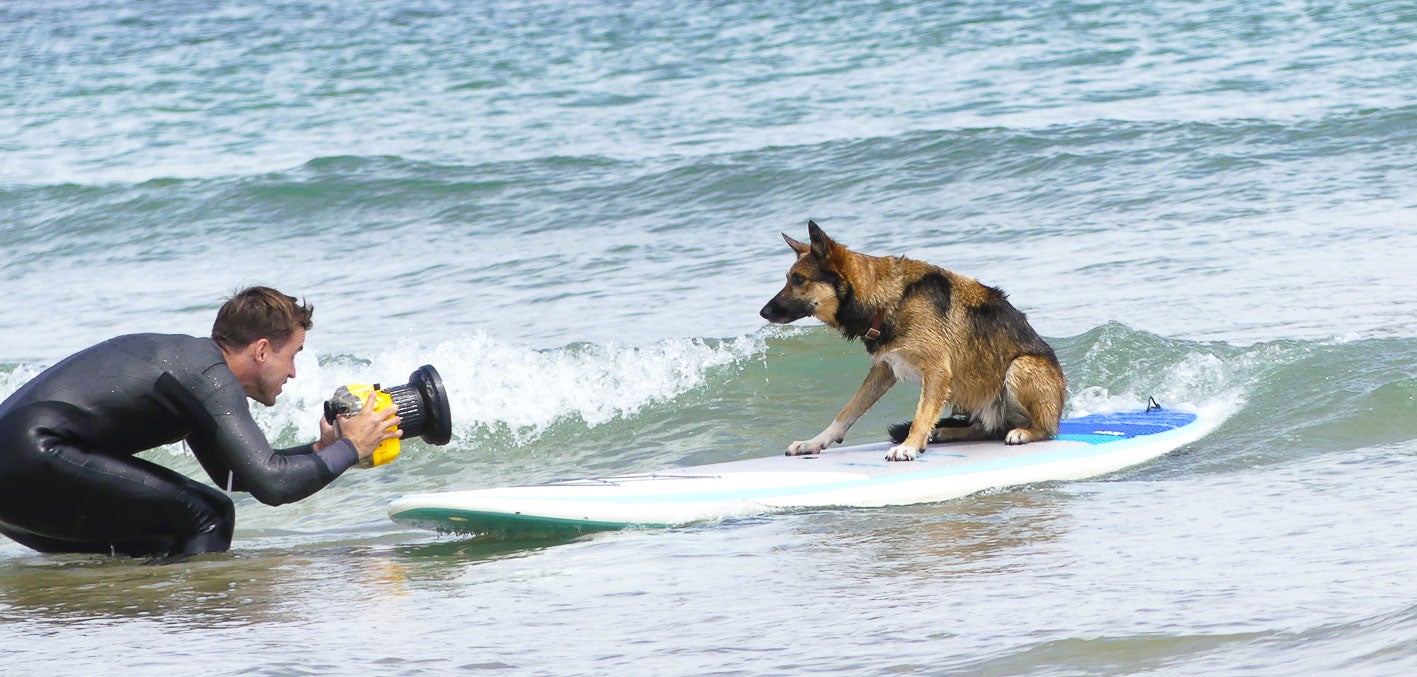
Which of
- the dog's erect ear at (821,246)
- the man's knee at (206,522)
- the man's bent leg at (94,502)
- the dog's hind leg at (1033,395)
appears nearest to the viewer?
the man's bent leg at (94,502)

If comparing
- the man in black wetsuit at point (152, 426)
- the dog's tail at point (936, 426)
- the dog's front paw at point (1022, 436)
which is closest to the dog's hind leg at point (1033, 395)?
the dog's front paw at point (1022, 436)

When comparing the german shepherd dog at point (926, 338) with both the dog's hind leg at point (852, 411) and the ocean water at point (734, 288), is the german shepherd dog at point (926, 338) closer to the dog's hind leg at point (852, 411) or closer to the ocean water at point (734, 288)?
the dog's hind leg at point (852, 411)

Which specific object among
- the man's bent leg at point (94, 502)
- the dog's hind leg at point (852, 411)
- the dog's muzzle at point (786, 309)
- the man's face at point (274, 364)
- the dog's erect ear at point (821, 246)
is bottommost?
the dog's hind leg at point (852, 411)

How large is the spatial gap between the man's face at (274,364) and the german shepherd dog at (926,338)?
7.41 feet

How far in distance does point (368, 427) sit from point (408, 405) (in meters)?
0.20

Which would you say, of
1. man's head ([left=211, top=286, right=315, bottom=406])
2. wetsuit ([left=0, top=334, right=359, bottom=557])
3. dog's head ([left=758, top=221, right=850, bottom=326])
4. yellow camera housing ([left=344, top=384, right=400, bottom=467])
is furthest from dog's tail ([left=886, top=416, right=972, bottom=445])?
man's head ([left=211, top=286, right=315, bottom=406])

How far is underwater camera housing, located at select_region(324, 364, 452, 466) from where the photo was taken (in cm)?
557

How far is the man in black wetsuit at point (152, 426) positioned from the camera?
211 inches

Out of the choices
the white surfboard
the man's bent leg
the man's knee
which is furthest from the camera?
the white surfboard

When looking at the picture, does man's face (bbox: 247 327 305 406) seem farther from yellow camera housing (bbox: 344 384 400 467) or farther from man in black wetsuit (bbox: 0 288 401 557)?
yellow camera housing (bbox: 344 384 400 467)

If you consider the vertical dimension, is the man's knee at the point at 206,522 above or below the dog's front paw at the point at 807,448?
above

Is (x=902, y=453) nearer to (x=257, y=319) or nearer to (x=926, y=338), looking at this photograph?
(x=926, y=338)

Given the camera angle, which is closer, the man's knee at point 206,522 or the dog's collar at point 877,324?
the man's knee at point 206,522

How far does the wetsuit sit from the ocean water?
262 mm
